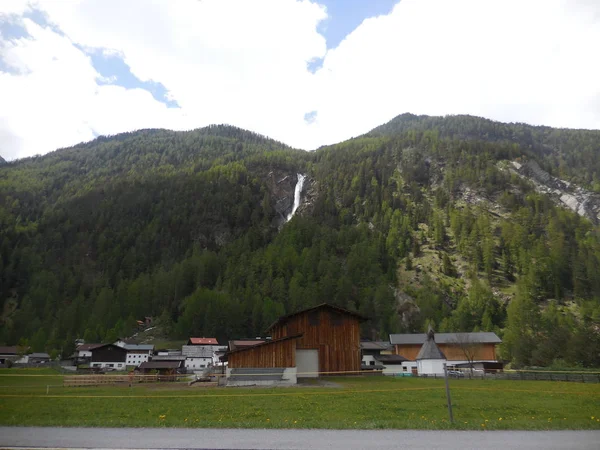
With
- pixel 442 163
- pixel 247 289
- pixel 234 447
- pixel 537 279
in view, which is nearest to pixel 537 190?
pixel 442 163

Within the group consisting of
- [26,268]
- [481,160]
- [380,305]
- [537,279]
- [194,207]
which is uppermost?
[481,160]

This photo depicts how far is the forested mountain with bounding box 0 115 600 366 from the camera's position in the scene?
319 feet

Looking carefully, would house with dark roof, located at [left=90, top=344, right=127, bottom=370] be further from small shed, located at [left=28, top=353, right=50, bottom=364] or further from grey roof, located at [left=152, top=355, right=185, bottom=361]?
small shed, located at [left=28, top=353, right=50, bottom=364]

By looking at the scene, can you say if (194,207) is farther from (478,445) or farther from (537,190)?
(478,445)

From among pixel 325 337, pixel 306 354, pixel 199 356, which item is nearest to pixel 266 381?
pixel 306 354

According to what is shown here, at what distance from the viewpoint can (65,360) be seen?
3361 inches

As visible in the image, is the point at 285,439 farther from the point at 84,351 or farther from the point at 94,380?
the point at 84,351

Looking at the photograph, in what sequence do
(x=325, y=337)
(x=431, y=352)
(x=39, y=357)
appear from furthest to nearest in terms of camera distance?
(x=39, y=357)
(x=431, y=352)
(x=325, y=337)

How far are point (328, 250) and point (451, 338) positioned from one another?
6025cm

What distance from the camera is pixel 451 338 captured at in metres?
75.9

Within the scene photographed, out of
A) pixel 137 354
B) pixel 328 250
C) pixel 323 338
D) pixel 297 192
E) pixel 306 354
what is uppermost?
pixel 297 192

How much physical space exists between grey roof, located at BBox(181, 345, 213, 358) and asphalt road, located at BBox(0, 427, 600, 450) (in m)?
69.3

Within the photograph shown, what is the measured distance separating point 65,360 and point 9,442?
89452 mm

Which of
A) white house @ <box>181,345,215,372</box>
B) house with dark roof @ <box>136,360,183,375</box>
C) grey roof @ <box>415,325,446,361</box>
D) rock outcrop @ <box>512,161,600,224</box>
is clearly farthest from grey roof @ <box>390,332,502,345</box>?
rock outcrop @ <box>512,161,600,224</box>
